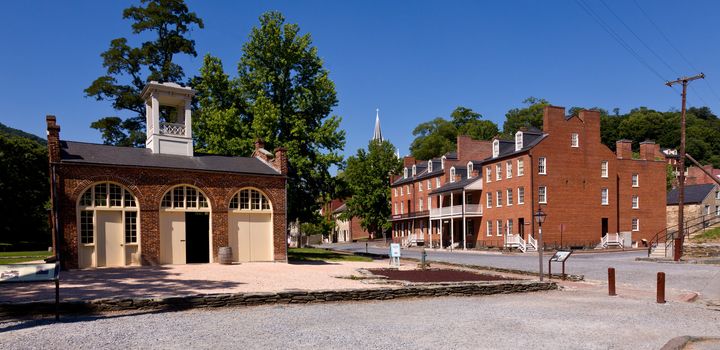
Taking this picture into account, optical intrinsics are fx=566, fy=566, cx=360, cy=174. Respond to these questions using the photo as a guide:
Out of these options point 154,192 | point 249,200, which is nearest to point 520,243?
point 249,200

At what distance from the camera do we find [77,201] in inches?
845

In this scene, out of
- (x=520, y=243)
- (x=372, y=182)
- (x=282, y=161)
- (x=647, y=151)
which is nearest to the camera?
(x=282, y=161)

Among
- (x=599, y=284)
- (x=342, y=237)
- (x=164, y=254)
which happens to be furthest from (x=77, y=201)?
(x=342, y=237)

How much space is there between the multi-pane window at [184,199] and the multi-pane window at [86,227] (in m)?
2.81

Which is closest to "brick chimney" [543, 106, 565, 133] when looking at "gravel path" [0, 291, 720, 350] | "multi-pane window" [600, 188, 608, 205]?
"multi-pane window" [600, 188, 608, 205]

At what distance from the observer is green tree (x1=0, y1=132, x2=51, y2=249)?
161 ft

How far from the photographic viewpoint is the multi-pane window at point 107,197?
21.9 metres

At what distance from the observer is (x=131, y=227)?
22.8 m

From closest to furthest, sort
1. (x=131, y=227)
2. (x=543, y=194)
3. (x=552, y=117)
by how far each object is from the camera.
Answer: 1. (x=131, y=227)
2. (x=543, y=194)
3. (x=552, y=117)

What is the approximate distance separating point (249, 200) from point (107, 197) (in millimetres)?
6023

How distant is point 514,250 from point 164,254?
28.8 meters

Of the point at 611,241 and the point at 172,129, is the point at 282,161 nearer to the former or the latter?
the point at 172,129

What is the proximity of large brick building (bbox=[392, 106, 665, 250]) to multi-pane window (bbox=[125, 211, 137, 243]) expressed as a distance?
29243mm

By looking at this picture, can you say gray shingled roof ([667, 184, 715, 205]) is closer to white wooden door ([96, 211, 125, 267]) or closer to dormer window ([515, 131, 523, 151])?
dormer window ([515, 131, 523, 151])
